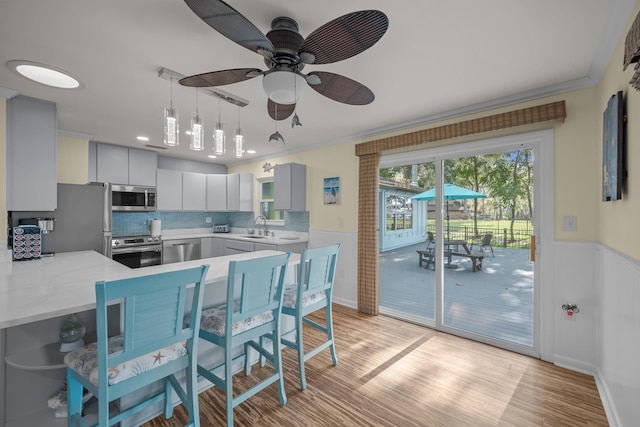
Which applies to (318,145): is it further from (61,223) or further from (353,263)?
(61,223)

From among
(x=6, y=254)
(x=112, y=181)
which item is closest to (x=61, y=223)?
(x=6, y=254)

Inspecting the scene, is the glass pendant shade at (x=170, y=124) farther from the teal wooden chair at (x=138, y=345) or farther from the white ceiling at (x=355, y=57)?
the teal wooden chair at (x=138, y=345)

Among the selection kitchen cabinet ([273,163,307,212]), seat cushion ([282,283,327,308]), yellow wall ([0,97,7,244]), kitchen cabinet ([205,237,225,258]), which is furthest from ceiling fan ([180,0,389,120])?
kitchen cabinet ([205,237,225,258])

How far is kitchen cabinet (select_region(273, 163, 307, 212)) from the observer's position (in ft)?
14.1

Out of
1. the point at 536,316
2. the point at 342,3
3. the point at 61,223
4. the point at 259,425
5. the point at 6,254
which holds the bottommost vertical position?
the point at 259,425

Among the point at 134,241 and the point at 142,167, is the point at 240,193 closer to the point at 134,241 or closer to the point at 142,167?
the point at 142,167

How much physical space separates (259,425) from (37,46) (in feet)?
9.15

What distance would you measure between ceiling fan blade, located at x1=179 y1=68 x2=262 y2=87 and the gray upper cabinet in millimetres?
2129

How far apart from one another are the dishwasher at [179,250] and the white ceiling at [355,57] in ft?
7.69

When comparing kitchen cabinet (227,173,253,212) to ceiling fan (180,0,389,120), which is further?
kitchen cabinet (227,173,253,212)

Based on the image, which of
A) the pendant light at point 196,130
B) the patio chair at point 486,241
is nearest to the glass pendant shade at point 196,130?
A: the pendant light at point 196,130

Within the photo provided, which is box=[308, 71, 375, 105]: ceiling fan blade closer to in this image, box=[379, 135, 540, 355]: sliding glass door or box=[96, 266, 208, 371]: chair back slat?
box=[96, 266, 208, 371]: chair back slat

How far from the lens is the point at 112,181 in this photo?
429 cm

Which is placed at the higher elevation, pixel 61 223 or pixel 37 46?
pixel 37 46
